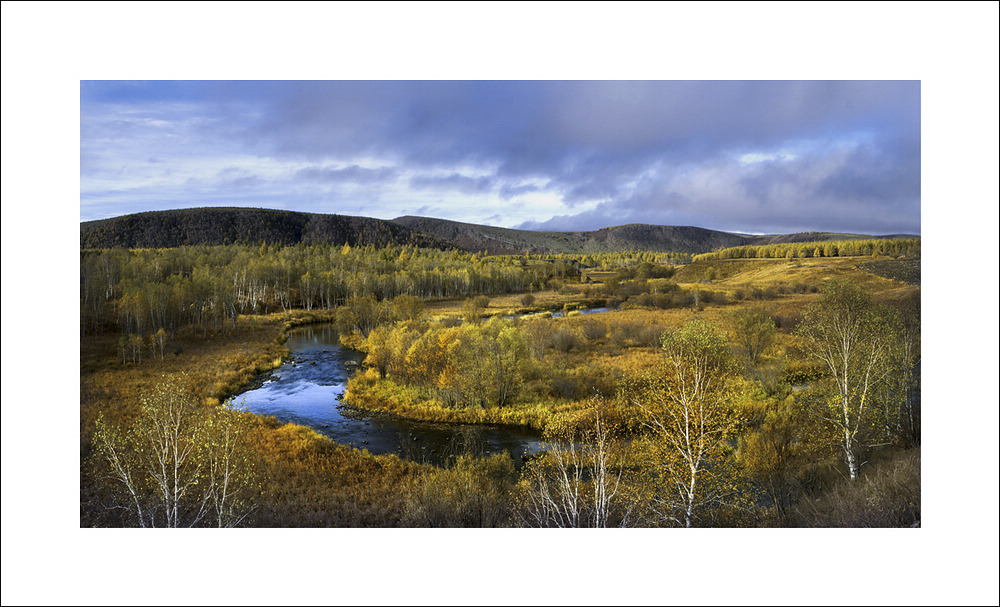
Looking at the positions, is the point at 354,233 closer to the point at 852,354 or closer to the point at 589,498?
the point at 589,498

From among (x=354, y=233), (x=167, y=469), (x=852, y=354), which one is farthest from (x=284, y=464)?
(x=354, y=233)

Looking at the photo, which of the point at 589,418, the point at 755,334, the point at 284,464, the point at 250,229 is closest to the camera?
the point at 284,464

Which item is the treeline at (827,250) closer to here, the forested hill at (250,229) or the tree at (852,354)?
the tree at (852,354)

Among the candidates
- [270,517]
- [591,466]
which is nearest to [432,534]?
[270,517]

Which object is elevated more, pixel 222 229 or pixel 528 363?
pixel 222 229
